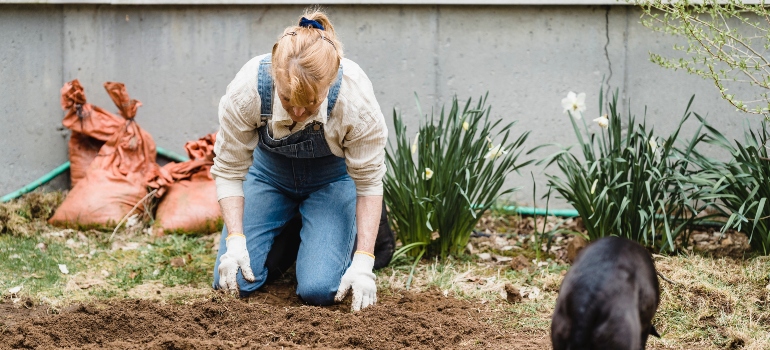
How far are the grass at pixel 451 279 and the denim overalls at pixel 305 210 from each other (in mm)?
280

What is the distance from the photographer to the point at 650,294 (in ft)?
6.73

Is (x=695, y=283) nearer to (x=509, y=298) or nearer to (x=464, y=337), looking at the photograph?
(x=509, y=298)

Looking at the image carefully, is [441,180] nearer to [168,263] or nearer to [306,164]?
[306,164]

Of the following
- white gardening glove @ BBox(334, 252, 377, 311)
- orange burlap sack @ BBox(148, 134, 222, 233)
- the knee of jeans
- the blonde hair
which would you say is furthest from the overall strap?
orange burlap sack @ BBox(148, 134, 222, 233)

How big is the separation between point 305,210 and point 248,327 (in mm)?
790

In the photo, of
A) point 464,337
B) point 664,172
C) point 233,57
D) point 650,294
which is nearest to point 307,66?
point 464,337

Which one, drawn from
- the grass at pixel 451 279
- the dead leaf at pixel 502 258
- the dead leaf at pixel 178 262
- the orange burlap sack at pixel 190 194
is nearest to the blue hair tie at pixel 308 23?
the grass at pixel 451 279

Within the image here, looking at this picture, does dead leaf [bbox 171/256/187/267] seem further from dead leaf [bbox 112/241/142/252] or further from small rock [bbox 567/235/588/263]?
small rock [bbox 567/235/588/263]

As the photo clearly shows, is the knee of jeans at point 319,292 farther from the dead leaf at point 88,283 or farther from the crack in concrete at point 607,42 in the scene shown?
the crack in concrete at point 607,42

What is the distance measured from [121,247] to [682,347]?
290 cm

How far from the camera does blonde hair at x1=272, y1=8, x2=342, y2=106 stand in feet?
8.87

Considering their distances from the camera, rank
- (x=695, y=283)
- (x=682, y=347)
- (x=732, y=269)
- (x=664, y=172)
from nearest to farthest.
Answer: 1. (x=682, y=347)
2. (x=695, y=283)
3. (x=732, y=269)
4. (x=664, y=172)

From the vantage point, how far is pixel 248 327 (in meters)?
2.97

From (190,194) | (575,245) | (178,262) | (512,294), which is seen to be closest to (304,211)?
(178,262)
